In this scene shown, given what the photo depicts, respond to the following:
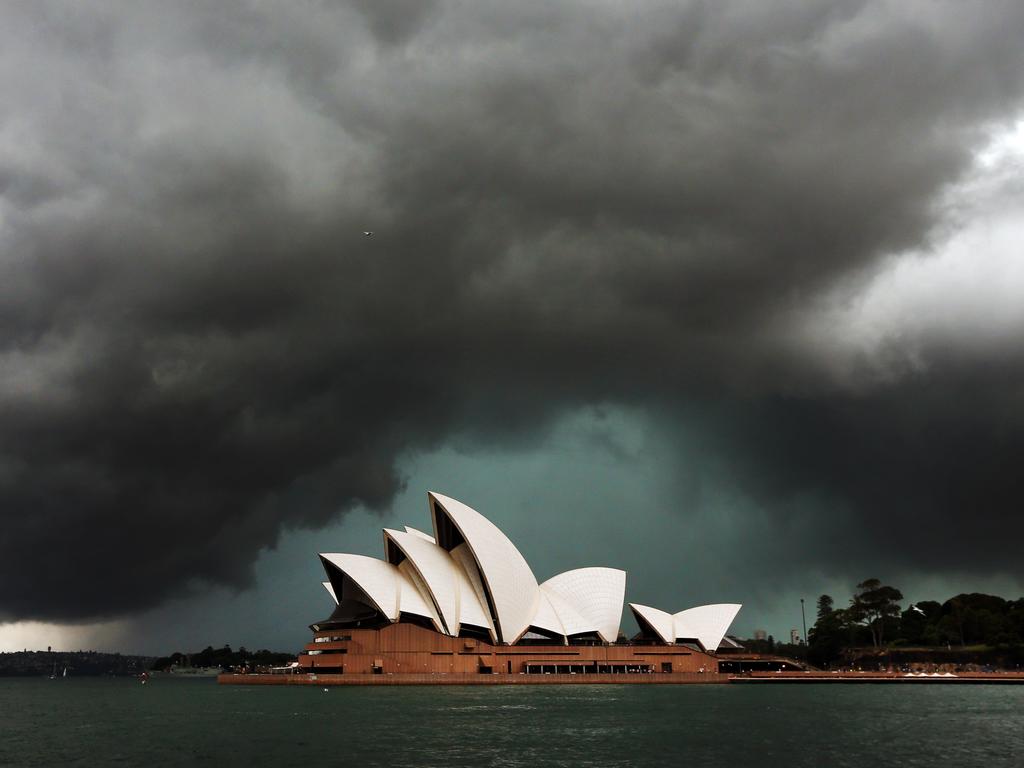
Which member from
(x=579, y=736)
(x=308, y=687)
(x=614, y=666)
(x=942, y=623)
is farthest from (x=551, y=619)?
(x=942, y=623)

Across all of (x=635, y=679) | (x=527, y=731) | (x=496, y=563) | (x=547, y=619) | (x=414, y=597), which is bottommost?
(x=635, y=679)

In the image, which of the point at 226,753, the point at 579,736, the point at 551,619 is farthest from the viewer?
the point at 551,619

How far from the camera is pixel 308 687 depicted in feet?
275

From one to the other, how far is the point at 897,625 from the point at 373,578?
85.0m

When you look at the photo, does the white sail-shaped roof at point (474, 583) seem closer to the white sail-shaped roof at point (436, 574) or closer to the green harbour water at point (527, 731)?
the white sail-shaped roof at point (436, 574)

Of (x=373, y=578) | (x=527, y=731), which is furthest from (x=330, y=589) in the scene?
(x=527, y=731)

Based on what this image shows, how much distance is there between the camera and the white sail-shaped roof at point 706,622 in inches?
3996

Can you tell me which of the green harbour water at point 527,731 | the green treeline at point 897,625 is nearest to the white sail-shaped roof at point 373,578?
the green harbour water at point 527,731

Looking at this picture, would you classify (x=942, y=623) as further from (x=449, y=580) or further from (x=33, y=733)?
(x=33, y=733)

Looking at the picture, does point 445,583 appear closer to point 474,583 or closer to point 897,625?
point 474,583

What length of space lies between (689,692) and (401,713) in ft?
115

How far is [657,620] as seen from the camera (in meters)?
99.9

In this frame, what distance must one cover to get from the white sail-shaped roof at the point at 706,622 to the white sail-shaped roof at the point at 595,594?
8879mm

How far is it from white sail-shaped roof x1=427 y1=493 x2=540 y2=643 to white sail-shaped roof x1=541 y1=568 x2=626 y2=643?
21.6ft
